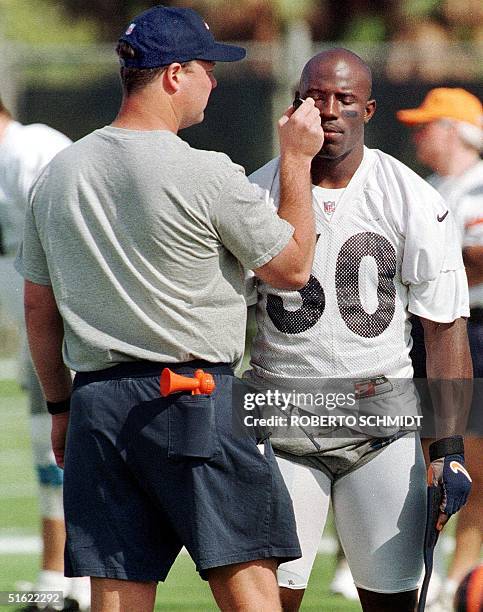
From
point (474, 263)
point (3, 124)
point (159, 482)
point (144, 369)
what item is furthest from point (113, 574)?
point (3, 124)

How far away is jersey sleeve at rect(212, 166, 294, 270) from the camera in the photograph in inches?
139

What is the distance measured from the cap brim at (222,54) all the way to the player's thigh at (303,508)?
120 cm

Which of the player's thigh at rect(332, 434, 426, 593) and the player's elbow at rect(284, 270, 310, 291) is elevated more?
the player's elbow at rect(284, 270, 310, 291)

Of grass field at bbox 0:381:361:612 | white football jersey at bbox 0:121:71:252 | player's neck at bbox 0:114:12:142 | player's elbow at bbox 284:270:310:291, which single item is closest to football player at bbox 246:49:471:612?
player's elbow at bbox 284:270:310:291

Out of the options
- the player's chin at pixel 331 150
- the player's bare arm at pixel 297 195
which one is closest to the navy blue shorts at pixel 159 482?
the player's bare arm at pixel 297 195

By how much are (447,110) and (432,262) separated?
2746 mm

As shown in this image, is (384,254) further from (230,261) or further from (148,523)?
(148,523)

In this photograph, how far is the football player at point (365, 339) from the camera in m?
3.98

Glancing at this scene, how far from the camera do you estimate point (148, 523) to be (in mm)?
3646

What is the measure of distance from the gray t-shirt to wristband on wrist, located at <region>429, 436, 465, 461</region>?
75 centimetres

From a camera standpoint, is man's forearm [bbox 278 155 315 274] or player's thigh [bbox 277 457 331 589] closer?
man's forearm [bbox 278 155 315 274]

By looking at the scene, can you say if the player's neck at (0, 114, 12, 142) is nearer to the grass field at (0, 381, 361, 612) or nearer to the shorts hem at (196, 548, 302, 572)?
the grass field at (0, 381, 361, 612)

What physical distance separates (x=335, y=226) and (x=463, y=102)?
110 inches

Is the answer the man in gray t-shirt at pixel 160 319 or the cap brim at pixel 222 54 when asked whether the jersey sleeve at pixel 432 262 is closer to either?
the man in gray t-shirt at pixel 160 319
